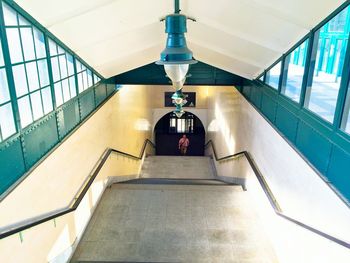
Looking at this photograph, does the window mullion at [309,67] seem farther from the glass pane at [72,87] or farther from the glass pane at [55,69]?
the glass pane at [72,87]

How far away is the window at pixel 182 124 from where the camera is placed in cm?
1970

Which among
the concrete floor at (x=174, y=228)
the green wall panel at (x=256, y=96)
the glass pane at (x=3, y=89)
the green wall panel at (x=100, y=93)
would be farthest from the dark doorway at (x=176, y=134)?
the glass pane at (x=3, y=89)

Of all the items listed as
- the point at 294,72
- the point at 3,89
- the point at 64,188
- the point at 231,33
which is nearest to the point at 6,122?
the point at 3,89

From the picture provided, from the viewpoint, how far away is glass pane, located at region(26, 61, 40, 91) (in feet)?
13.0

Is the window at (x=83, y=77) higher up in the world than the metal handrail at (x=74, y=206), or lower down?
higher up

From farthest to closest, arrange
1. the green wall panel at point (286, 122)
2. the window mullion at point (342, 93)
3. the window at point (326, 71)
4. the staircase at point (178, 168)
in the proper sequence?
1. the staircase at point (178, 168)
2. the green wall panel at point (286, 122)
3. the window at point (326, 71)
4. the window mullion at point (342, 93)

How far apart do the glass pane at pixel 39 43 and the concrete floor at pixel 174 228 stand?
139 inches

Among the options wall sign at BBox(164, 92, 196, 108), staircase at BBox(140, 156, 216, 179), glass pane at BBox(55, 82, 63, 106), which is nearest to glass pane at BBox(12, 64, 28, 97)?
glass pane at BBox(55, 82, 63, 106)

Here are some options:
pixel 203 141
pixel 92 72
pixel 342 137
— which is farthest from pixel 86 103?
pixel 203 141

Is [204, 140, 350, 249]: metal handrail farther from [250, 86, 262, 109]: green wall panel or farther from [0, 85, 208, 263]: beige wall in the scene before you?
[0, 85, 208, 263]: beige wall

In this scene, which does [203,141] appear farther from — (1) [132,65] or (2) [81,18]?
(2) [81,18]

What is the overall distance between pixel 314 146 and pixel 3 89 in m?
3.91

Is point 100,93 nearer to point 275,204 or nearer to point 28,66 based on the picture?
point 28,66

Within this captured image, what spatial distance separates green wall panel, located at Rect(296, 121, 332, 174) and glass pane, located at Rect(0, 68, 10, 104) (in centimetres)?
382
